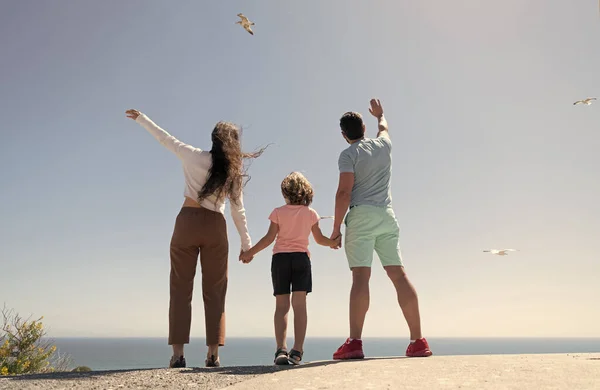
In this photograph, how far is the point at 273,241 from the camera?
6.27m

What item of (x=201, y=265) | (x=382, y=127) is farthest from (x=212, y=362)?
(x=382, y=127)

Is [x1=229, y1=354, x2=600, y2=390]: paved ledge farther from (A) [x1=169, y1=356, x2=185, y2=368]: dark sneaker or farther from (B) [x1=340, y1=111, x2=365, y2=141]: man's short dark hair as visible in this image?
(B) [x1=340, y1=111, x2=365, y2=141]: man's short dark hair

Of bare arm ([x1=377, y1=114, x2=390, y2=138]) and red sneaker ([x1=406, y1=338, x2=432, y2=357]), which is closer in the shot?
red sneaker ([x1=406, y1=338, x2=432, y2=357])

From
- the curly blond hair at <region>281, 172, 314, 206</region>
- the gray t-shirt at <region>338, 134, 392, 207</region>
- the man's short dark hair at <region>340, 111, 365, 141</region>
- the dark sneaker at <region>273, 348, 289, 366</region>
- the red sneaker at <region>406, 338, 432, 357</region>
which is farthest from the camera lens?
the man's short dark hair at <region>340, 111, 365, 141</region>

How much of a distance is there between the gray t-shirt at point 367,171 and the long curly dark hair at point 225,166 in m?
1.32

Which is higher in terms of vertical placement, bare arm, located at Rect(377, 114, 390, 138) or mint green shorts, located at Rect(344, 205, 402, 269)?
bare arm, located at Rect(377, 114, 390, 138)

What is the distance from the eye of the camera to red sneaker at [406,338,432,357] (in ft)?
18.5

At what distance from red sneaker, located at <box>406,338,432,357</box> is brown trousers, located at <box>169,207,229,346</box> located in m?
2.22

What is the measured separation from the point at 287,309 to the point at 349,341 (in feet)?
2.72

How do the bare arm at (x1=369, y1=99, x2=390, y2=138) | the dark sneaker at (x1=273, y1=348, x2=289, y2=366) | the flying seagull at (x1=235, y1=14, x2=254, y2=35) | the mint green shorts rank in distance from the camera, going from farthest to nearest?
the flying seagull at (x1=235, y1=14, x2=254, y2=35) → the bare arm at (x1=369, y1=99, x2=390, y2=138) → the mint green shorts → the dark sneaker at (x1=273, y1=348, x2=289, y2=366)

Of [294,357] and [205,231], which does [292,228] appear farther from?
[294,357]

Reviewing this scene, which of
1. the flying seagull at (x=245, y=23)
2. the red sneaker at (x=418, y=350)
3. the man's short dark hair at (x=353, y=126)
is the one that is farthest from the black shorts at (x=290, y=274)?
the flying seagull at (x=245, y=23)

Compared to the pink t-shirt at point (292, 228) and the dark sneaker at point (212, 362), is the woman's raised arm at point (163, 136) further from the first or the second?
the dark sneaker at point (212, 362)

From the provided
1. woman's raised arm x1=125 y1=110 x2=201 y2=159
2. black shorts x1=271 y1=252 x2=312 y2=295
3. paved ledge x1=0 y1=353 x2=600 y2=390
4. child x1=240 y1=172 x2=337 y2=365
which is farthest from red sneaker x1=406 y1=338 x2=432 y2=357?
woman's raised arm x1=125 y1=110 x2=201 y2=159
